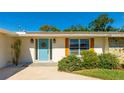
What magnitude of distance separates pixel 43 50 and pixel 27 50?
4.66 feet

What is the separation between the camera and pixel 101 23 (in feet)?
144

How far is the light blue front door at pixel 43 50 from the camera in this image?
56.9ft

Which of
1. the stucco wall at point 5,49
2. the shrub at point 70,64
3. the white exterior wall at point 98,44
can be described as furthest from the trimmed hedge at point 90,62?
the white exterior wall at point 98,44

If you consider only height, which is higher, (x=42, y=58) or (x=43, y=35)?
(x=43, y=35)

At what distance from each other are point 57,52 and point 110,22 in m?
29.2

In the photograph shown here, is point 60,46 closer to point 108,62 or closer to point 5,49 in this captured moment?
point 5,49

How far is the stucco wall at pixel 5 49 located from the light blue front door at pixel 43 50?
2.61m

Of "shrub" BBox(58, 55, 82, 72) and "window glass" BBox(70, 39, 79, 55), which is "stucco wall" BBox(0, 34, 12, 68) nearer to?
"shrub" BBox(58, 55, 82, 72)

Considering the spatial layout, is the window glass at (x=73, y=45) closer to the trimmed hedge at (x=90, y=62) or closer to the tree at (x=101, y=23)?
the trimmed hedge at (x=90, y=62)

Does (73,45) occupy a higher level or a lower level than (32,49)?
higher

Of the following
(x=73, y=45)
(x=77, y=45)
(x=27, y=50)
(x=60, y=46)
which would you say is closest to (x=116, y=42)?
(x=77, y=45)

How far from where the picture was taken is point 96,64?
1240 cm
